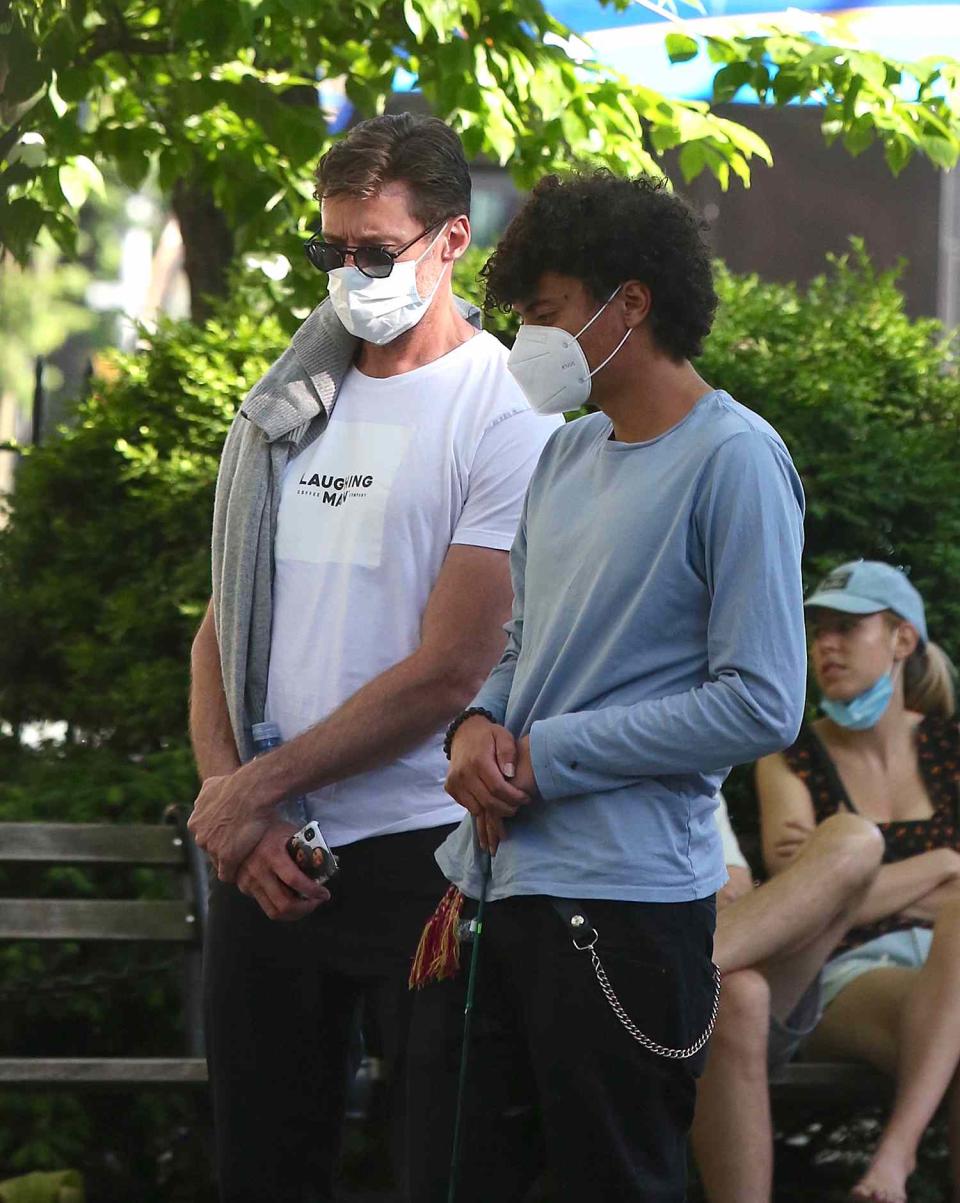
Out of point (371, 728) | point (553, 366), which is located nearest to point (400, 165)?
point (553, 366)

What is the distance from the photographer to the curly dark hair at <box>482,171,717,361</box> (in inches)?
92.7

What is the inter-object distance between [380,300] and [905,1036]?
2.09 m

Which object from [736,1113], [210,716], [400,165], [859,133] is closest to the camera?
[400,165]

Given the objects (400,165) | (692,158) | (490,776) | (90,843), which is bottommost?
(90,843)

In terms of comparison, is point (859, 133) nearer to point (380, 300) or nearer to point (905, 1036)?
point (905, 1036)

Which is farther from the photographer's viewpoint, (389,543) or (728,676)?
(389,543)

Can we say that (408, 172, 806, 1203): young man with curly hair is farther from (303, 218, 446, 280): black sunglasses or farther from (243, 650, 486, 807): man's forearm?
(303, 218, 446, 280): black sunglasses

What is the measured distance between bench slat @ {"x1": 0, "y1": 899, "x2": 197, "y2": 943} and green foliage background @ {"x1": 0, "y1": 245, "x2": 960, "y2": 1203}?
16 cm

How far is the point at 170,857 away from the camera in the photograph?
4289 mm

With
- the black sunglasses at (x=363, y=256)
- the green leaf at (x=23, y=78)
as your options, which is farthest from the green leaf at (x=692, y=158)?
the black sunglasses at (x=363, y=256)

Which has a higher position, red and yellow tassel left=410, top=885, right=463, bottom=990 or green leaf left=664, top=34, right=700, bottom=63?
green leaf left=664, top=34, right=700, bottom=63

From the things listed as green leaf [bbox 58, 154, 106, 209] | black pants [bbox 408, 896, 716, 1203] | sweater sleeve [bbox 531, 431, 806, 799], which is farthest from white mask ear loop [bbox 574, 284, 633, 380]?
green leaf [bbox 58, 154, 106, 209]

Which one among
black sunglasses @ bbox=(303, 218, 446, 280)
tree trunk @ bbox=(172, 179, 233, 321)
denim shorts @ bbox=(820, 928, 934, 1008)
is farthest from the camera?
tree trunk @ bbox=(172, 179, 233, 321)

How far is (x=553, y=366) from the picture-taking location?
2414mm
